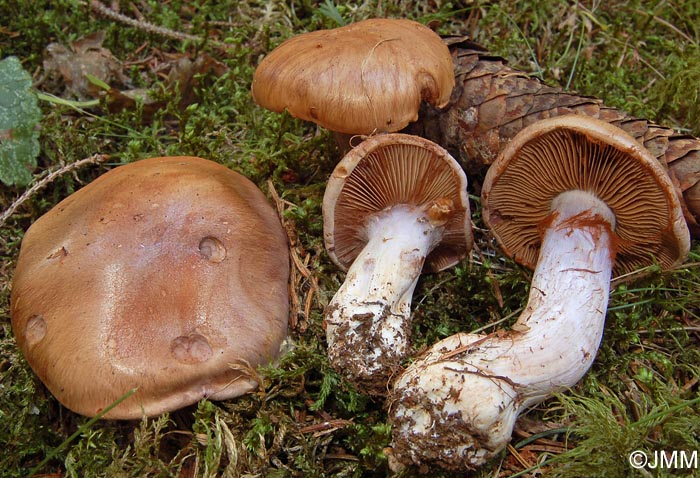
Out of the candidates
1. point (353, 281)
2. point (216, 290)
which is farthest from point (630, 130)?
point (216, 290)

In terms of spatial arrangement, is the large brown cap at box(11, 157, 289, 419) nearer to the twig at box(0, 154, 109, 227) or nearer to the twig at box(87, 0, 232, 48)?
the twig at box(0, 154, 109, 227)

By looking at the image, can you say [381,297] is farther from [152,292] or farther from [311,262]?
[152,292]

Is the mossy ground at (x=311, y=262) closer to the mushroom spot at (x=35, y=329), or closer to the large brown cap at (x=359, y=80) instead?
the mushroom spot at (x=35, y=329)

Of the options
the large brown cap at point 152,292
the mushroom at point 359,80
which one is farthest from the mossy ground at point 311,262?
the mushroom at point 359,80

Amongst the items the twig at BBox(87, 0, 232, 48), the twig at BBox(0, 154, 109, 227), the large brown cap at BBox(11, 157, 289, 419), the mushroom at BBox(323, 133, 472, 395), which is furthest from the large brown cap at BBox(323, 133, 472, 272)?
the twig at BBox(87, 0, 232, 48)

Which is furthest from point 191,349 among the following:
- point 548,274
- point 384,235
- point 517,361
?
point 548,274

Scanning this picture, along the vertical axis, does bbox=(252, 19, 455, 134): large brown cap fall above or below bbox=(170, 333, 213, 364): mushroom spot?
above
